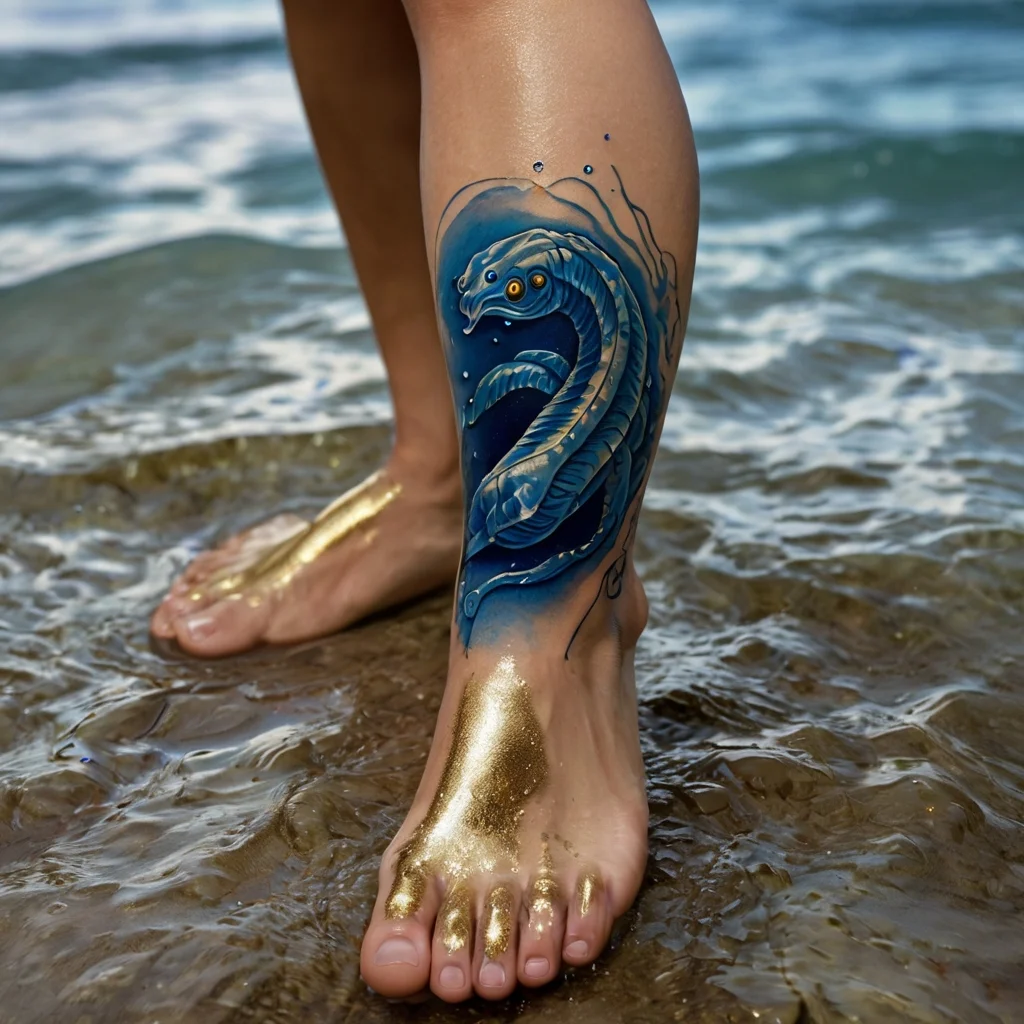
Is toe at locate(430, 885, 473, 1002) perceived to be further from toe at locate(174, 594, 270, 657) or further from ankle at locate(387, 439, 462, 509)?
ankle at locate(387, 439, 462, 509)

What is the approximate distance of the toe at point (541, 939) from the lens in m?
1.13

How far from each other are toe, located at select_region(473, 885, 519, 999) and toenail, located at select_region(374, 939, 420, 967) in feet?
0.20

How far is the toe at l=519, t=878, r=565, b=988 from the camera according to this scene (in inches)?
44.6

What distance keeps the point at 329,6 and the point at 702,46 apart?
25.8ft

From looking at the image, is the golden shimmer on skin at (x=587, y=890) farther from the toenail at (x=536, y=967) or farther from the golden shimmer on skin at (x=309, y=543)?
the golden shimmer on skin at (x=309, y=543)

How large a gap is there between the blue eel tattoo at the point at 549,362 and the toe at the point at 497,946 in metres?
0.27

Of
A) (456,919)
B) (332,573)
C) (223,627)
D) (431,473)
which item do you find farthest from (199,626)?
(456,919)

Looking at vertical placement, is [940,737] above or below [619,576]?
below

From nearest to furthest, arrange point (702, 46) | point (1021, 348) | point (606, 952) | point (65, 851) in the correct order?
point (606, 952)
point (65, 851)
point (1021, 348)
point (702, 46)

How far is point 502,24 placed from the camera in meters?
1.18

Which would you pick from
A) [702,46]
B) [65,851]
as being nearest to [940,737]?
[65,851]

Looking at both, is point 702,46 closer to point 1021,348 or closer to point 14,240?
point 14,240

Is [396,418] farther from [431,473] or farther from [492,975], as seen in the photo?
[492,975]

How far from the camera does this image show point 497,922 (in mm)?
1158
